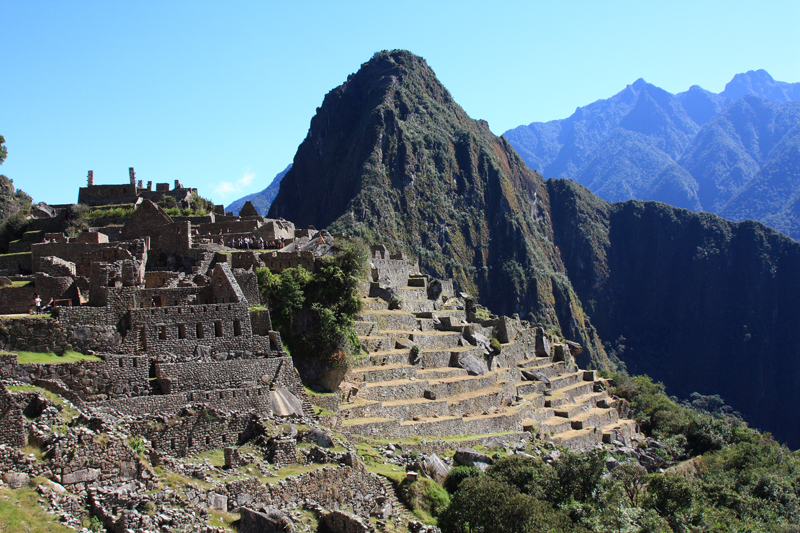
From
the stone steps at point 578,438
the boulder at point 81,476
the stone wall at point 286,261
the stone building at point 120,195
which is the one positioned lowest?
the stone steps at point 578,438

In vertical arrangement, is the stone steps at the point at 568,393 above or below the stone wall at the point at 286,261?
below

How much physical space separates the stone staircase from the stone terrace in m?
0.07

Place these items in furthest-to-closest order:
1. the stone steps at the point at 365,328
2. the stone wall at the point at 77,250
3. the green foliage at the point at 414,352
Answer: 1. the green foliage at the point at 414,352
2. the stone steps at the point at 365,328
3. the stone wall at the point at 77,250

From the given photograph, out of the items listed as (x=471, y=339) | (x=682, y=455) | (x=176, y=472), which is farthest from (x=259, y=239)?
(x=682, y=455)

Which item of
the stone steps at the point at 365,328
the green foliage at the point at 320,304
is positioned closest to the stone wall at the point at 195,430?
the green foliage at the point at 320,304

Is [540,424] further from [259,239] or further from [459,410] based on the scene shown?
[259,239]

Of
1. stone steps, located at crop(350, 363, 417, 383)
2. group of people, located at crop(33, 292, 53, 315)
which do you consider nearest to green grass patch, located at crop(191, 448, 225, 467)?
group of people, located at crop(33, 292, 53, 315)

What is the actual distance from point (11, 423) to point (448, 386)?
83.8 feet

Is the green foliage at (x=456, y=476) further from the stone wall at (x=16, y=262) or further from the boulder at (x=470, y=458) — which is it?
the stone wall at (x=16, y=262)

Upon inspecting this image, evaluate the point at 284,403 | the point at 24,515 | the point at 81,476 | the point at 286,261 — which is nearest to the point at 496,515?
the point at 284,403

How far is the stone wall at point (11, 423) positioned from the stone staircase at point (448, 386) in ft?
A: 45.4

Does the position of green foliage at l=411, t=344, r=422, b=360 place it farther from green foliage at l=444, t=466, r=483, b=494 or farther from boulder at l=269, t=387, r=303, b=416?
boulder at l=269, t=387, r=303, b=416

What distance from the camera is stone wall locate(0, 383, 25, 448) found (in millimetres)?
18734

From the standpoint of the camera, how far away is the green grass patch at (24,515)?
54.2 feet
